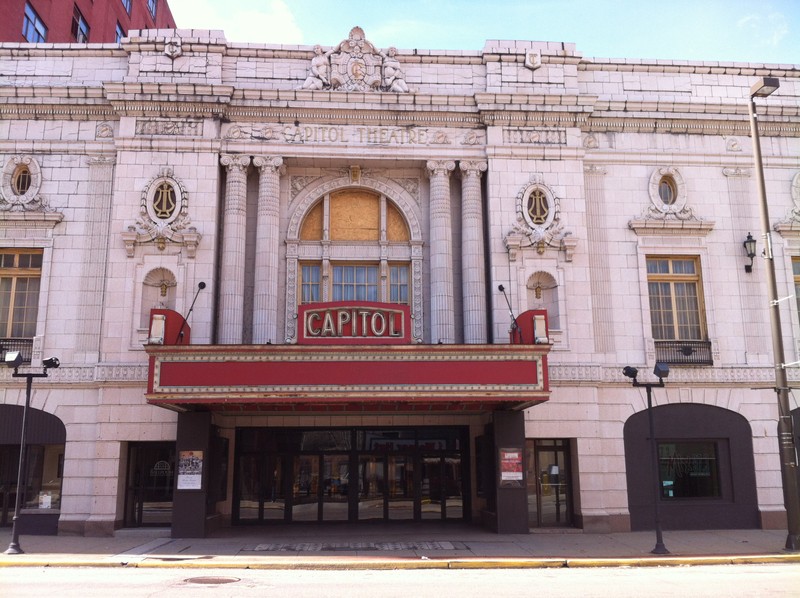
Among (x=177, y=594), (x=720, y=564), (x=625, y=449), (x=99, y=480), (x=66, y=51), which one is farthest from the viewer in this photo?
(x=66, y=51)

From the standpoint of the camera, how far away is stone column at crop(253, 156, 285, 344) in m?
22.2

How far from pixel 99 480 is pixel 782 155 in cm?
2389

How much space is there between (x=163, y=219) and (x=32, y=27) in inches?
700

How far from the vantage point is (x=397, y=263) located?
24000 mm

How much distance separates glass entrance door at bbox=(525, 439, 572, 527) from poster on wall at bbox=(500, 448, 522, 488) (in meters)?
1.16

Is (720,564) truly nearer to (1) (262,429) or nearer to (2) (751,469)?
(2) (751,469)

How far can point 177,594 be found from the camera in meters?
12.6

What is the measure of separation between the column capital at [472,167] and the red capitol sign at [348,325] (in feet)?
20.8

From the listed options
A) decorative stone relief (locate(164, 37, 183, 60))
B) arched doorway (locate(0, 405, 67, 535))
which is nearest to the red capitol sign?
arched doorway (locate(0, 405, 67, 535))

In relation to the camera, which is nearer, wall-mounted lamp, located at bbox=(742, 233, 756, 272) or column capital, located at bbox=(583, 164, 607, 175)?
wall-mounted lamp, located at bbox=(742, 233, 756, 272)

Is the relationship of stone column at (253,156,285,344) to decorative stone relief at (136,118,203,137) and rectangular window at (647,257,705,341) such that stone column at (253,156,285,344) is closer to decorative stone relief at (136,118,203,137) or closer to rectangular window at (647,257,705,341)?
decorative stone relief at (136,118,203,137)

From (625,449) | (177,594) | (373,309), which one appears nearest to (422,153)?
(373,309)

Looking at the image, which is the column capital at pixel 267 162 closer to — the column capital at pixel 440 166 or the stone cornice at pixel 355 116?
the stone cornice at pixel 355 116

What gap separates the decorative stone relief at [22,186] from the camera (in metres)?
22.7
